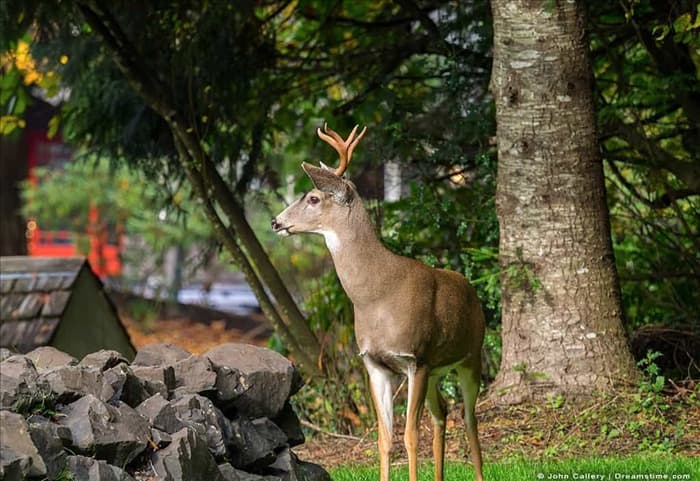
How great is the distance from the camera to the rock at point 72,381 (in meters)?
5.05

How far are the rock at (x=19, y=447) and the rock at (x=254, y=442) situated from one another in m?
1.35

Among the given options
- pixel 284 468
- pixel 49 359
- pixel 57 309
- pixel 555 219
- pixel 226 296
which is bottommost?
pixel 226 296

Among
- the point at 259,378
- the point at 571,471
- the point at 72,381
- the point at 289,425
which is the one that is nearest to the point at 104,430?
the point at 72,381

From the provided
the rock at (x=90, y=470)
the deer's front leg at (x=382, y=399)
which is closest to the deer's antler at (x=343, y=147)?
the deer's front leg at (x=382, y=399)

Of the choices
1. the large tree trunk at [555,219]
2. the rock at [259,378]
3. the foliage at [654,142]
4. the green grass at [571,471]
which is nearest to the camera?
the rock at [259,378]

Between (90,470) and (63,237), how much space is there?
23450 mm

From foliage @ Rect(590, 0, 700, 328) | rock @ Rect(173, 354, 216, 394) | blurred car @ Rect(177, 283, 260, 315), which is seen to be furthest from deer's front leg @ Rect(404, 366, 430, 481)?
blurred car @ Rect(177, 283, 260, 315)

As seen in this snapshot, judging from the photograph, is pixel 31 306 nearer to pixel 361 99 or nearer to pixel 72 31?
pixel 72 31

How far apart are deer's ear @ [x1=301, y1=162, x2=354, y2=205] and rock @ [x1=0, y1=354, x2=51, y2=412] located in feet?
5.51

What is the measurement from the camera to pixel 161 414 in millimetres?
5320

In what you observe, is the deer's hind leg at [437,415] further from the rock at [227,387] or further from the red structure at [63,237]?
the red structure at [63,237]

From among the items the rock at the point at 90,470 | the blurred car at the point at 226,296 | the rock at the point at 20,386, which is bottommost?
the blurred car at the point at 226,296

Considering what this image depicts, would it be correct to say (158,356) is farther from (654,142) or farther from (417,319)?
(654,142)

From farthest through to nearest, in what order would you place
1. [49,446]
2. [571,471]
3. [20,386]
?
[571,471], [20,386], [49,446]
